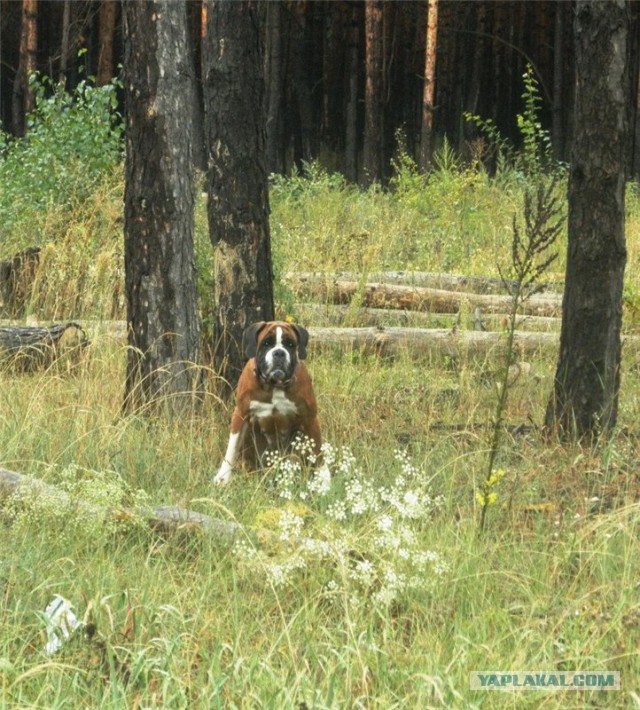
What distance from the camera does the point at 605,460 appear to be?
643 centimetres

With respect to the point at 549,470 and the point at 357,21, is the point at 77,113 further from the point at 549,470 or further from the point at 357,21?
the point at 357,21

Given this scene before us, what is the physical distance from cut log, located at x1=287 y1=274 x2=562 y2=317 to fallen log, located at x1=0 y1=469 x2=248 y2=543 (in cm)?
570

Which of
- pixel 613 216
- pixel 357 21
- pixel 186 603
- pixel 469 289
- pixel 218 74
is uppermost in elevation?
pixel 357 21

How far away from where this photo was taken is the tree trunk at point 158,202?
7.42 m

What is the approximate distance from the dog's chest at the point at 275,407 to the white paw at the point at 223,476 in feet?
1.08

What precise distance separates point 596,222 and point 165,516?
336 centimetres

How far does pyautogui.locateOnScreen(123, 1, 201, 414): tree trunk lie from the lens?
7422 millimetres

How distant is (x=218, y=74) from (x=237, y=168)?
25.3 inches

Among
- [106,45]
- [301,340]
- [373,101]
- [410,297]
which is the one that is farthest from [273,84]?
[301,340]

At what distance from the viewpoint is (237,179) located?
25.7ft

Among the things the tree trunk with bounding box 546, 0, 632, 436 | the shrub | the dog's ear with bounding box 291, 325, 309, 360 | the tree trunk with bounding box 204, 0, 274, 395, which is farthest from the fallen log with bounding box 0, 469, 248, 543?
the shrub

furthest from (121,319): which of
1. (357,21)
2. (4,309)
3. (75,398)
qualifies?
(357,21)

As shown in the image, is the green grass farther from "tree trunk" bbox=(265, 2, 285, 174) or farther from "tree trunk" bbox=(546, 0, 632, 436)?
"tree trunk" bbox=(265, 2, 285, 174)

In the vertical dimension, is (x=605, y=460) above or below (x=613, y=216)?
below
